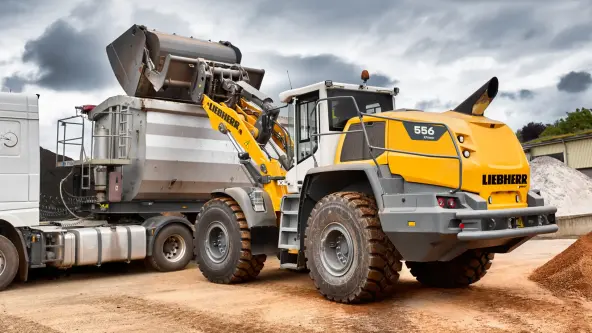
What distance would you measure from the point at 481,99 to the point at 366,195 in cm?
197

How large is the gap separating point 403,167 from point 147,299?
4.06m

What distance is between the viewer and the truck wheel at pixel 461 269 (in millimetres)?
8828

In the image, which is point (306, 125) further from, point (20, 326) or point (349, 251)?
point (20, 326)

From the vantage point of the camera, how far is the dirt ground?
6.65 metres

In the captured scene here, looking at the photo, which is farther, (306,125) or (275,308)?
(306,125)

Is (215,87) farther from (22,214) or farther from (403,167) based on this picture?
(403,167)

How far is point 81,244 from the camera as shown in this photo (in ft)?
35.6

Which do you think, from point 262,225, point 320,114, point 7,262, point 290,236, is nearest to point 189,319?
point 290,236

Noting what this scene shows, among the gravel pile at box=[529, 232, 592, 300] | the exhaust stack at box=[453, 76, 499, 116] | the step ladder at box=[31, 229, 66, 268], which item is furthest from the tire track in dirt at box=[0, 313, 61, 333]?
the gravel pile at box=[529, 232, 592, 300]

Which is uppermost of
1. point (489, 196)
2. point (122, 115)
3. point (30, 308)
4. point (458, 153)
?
point (122, 115)

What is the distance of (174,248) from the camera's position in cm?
1241

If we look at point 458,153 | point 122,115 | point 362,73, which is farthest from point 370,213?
point 122,115

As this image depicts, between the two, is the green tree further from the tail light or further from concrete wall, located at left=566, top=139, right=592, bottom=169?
the tail light

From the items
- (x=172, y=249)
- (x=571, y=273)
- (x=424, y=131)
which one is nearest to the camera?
(x=424, y=131)
